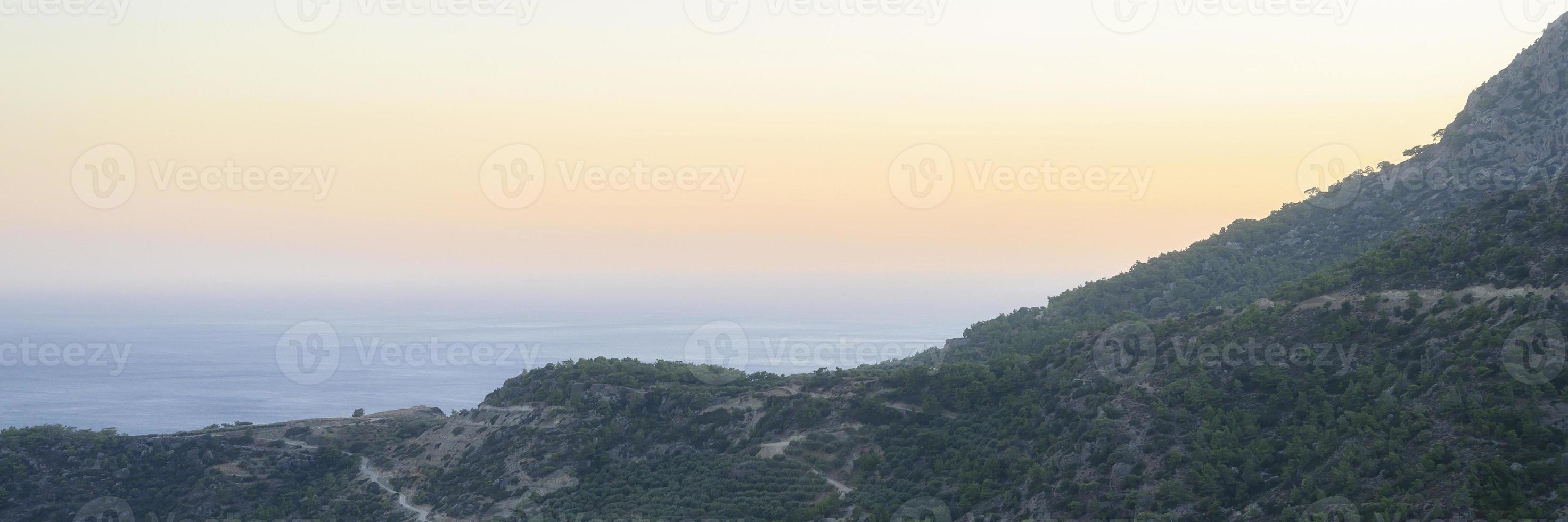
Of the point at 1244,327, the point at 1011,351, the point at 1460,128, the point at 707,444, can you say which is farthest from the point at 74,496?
the point at 1460,128

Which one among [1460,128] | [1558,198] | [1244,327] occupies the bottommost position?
[1244,327]

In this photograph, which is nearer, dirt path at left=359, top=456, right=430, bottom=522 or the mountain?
the mountain

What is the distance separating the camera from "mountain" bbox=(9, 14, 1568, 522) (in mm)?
32406

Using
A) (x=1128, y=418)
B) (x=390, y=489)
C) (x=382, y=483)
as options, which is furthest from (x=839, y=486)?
(x=382, y=483)

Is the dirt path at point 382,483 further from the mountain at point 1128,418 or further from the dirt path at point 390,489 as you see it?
the mountain at point 1128,418

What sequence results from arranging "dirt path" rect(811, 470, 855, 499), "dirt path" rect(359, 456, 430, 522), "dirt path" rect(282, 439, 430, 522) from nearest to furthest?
"dirt path" rect(811, 470, 855, 499)
"dirt path" rect(359, 456, 430, 522)
"dirt path" rect(282, 439, 430, 522)

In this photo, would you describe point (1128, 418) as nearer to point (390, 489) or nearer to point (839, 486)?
point (839, 486)

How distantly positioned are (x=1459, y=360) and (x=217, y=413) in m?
141

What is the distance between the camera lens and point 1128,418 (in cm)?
3997

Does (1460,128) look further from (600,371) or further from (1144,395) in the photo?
(600,371)

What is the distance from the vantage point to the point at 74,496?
178 feet

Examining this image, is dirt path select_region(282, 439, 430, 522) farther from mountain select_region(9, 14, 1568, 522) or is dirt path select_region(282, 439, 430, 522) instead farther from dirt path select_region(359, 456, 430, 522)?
mountain select_region(9, 14, 1568, 522)

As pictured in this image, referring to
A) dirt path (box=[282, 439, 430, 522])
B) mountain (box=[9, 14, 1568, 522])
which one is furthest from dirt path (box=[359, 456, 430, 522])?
mountain (box=[9, 14, 1568, 522])

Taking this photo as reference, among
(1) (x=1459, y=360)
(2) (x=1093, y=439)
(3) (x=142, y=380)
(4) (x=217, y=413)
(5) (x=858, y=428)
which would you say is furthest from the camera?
(3) (x=142, y=380)
